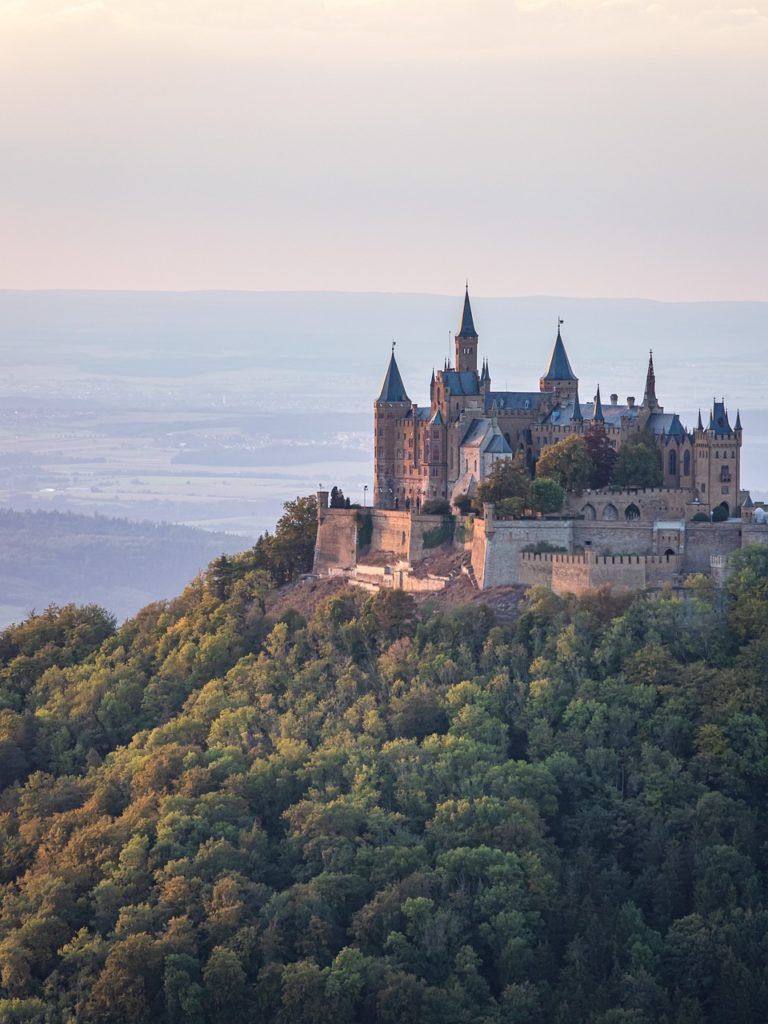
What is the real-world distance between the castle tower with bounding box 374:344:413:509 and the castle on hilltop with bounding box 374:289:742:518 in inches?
1.6

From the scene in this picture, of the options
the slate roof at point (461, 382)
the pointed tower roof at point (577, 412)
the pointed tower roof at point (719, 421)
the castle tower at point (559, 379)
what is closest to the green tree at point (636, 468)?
the pointed tower roof at point (719, 421)

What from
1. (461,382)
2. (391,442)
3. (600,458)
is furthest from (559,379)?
(600,458)

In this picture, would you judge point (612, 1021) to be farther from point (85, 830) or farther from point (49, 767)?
point (49, 767)

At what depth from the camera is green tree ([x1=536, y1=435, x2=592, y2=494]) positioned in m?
88.1

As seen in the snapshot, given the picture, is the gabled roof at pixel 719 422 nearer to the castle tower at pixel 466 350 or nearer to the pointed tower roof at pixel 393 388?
the castle tower at pixel 466 350

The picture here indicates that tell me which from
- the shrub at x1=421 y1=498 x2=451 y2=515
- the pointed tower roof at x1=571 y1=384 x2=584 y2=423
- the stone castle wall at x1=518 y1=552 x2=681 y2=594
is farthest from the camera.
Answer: the pointed tower roof at x1=571 y1=384 x2=584 y2=423

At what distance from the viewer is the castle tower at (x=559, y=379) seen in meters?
95.8

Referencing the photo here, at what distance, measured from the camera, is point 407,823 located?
75.3 meters

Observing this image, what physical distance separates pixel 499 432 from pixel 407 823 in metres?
20.9

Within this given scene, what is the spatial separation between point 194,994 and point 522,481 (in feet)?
83.8

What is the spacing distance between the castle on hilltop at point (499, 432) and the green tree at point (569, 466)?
131cm

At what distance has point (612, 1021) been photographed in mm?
66750

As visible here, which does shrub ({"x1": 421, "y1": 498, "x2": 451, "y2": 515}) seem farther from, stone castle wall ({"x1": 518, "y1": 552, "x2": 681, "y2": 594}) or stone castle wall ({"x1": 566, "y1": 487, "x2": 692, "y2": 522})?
stone castle wall ({"x1": 518, "y1": 552, "x2": 681, "y2": 594})

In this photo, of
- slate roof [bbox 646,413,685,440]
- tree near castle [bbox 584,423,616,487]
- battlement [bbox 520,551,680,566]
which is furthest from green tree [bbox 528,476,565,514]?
slate roof [bbox 646,413,685,440]
